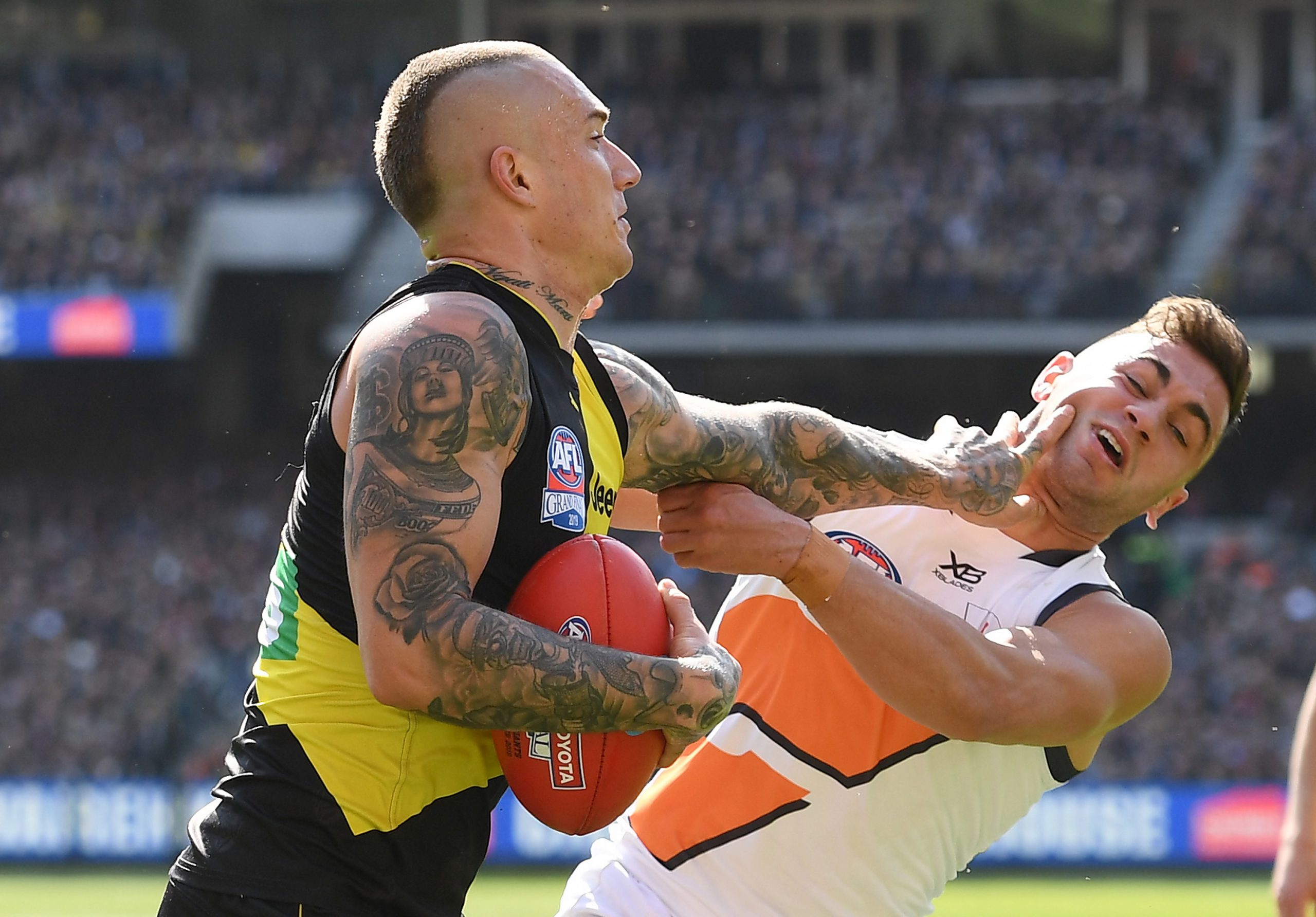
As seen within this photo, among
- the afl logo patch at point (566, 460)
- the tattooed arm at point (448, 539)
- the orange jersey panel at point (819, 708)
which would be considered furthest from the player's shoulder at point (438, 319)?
the orange jersey panel at point (819, 708)

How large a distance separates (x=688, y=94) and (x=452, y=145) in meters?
23.4

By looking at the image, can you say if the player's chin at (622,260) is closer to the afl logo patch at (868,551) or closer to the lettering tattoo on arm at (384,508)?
the lettering tattoo on arm at (384,508)

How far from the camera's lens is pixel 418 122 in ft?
9.66

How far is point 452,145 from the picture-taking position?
294cm

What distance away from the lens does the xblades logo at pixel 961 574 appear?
153 inches

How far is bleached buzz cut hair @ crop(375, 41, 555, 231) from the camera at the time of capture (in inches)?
116

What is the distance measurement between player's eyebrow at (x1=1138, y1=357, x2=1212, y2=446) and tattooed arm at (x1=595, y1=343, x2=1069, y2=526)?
258 mm

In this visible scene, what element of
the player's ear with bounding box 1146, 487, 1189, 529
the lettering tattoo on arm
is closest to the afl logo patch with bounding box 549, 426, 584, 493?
the lettering tattoo on arm

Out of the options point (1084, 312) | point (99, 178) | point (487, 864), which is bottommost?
point (487, 864)

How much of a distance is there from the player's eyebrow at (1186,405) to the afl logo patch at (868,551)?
838 millimetres

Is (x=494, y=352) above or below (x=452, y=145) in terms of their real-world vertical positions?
below

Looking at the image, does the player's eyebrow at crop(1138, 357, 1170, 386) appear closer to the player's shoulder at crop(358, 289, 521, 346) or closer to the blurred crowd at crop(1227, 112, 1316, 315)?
the player's shoulder at crop(358, 289, 521, 346)

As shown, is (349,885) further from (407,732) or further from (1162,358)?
(1162,358)

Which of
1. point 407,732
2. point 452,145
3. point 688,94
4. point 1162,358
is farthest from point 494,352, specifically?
point 688,94
